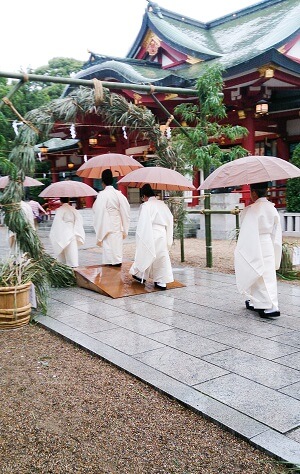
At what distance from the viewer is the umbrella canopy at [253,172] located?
16.3 feet

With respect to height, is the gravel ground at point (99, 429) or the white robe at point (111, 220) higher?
the white robe at point (111, 220)

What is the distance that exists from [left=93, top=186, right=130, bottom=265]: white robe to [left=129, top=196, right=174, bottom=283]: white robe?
1.24 meters

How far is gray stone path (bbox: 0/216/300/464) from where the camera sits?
2.95 metres

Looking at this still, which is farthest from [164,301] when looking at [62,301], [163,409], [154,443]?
[154,443]

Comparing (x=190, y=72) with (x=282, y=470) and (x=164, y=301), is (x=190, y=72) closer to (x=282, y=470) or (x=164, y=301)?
(x=164, y=301)

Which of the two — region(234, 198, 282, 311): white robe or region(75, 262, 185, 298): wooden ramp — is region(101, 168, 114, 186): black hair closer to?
region(75, 262, 185, 298): wooden ramp

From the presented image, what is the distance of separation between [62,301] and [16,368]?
2351mm

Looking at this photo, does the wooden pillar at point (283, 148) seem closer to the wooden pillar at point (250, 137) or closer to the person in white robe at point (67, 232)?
the wooden pillar at point (250, 137)

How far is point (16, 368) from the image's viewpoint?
4.04 m

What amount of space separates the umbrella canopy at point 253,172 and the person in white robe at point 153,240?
4.80ft

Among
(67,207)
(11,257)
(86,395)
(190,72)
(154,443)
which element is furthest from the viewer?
(190,72)

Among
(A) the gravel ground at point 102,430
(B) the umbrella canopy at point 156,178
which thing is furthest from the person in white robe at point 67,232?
(A) the gravel ground at point 102,430

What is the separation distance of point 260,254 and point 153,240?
190 centimetres

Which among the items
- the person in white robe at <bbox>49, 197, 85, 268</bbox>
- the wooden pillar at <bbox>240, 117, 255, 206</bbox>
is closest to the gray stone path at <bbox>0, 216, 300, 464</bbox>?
the person in white robe at <bbox>49, 197, 85, 268</bbox>
